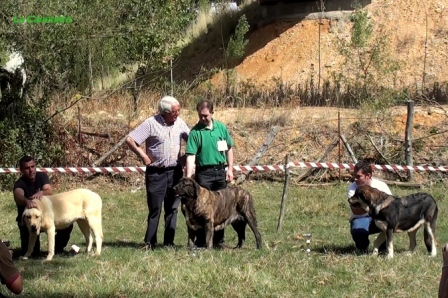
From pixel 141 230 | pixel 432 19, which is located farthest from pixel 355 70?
pixel 141 230

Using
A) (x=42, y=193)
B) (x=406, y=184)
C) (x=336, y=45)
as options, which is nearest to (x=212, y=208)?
(x=42, y=193)

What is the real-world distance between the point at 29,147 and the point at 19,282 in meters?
12.3

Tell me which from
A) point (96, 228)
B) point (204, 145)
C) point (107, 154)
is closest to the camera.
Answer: point (96, 228)

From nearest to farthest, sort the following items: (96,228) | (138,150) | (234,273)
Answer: (234,273) → (138,150) → (96,228)

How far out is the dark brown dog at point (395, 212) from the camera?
31.7 ft

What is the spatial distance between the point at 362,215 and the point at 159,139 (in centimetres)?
292

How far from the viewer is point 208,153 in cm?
1033

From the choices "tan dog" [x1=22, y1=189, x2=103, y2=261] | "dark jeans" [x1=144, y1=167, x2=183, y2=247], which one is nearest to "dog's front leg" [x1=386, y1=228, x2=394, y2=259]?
"dark jeans" [x1=144, y1=167, x2=183, y2=247]

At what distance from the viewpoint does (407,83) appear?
26.8 metres

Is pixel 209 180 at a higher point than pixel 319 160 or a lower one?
higher

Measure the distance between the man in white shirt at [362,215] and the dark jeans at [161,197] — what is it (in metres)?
2.41

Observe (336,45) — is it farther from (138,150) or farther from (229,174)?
(138,150)

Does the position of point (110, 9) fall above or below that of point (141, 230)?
above

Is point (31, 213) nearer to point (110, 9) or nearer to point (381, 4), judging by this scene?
point (110, 9)
